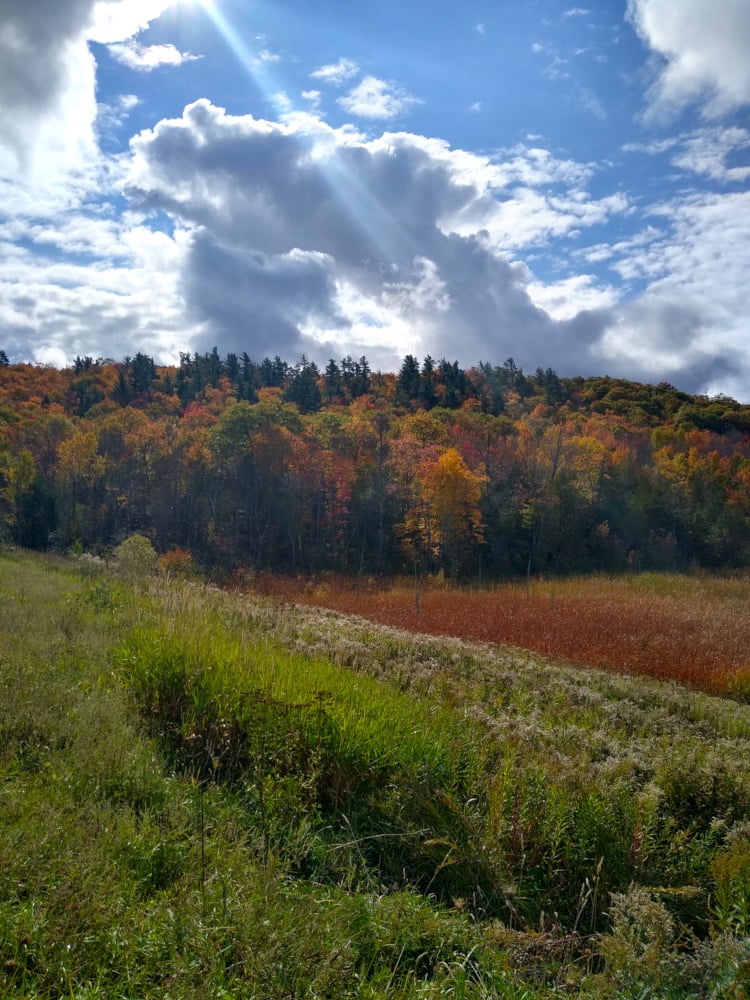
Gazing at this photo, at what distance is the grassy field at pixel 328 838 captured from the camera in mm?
2688

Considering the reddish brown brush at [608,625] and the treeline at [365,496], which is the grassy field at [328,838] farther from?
the treeline at [365,496]

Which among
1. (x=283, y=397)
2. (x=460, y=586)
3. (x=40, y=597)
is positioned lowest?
(x=460, y=586)

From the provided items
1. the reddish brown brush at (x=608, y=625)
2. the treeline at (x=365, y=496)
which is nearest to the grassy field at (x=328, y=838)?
the reddish brown brush at (x=608, y=625)

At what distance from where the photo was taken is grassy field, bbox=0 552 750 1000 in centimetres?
269

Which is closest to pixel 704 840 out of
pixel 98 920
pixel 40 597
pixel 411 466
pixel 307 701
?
pixel 307 701

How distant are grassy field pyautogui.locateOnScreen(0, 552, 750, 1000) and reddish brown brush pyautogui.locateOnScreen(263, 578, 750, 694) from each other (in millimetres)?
8081

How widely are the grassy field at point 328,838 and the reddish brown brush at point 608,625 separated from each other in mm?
8081

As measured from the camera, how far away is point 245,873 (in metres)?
3.25

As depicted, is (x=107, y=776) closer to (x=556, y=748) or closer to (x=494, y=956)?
(x=494, y=956)

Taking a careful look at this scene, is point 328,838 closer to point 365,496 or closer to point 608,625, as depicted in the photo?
point 608,625

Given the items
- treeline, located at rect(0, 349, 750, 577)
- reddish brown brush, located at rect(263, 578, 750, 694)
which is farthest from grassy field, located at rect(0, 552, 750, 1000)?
treeline, located at rect(0, 349, 750, 577)

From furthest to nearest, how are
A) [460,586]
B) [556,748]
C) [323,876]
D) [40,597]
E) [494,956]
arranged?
[460,586]
[40,597]
[556,748]
[323,876]
[494,956]

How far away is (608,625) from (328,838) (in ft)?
55.2

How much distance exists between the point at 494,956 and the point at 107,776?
259 cm
